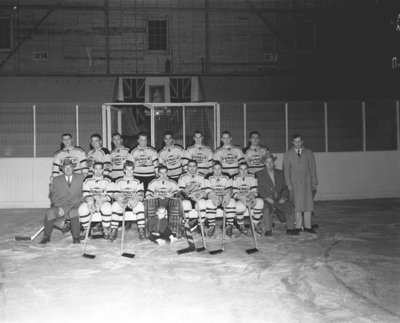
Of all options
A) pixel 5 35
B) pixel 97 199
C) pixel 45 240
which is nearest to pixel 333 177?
pixel 97 199

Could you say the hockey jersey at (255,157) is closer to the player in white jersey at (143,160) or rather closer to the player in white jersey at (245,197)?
the player in white jersey at (245,197)

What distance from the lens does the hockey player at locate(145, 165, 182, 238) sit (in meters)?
8.38

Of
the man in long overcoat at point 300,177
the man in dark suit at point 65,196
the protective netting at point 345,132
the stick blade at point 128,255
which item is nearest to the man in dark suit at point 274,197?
the man in long overcoat at point 300,177

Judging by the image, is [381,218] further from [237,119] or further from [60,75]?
[60,75]

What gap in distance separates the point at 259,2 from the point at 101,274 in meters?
17.0

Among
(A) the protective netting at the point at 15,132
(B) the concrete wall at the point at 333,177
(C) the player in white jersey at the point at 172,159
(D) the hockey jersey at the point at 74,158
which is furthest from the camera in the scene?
(A) the protective netting at the point at 15,132

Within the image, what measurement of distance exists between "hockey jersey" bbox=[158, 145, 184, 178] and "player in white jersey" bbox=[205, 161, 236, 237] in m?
1.32

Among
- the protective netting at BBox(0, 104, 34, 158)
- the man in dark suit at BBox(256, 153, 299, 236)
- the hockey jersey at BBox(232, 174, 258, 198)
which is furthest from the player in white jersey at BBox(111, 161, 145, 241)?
the protective netting at BBox(0, 104, 34, 158)

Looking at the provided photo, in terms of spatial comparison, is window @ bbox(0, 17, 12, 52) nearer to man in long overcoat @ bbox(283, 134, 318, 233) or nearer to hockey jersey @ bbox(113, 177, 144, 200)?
hockey jersey @ bbox(113, 177, 144, 200)

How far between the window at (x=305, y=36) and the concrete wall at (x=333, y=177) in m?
8.60

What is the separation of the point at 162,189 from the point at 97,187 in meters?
1.11

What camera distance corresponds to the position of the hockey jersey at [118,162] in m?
10.1

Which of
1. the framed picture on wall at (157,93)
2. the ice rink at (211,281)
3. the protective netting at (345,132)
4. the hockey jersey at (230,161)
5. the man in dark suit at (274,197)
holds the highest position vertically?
the framed picture on wall at (157,93)

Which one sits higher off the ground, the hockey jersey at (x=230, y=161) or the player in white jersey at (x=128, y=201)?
the hockey jersey at (x=230, y=161)
